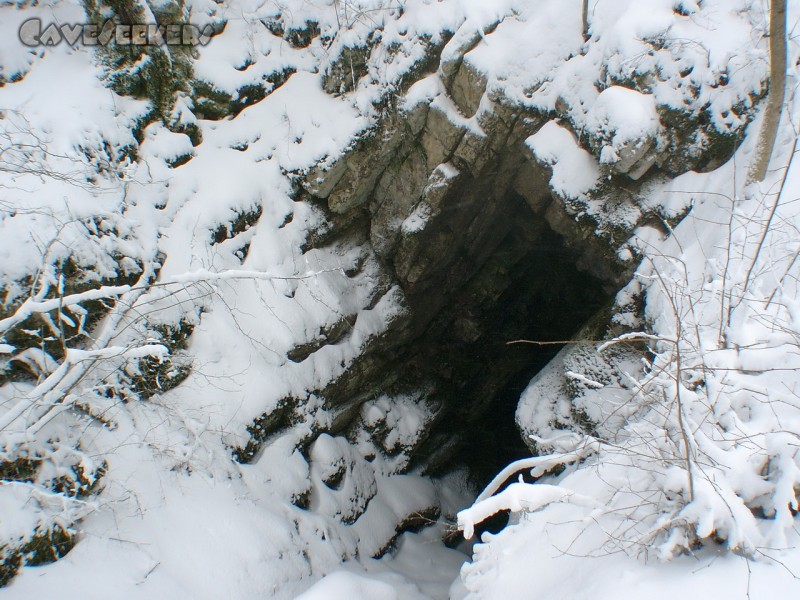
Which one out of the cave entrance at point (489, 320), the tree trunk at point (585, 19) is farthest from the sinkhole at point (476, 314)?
the tree trunk at point (585, 19)

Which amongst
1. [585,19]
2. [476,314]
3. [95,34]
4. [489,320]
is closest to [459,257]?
[476,314]

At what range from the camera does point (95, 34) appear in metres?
5.50

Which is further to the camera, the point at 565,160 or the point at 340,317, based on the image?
the point at 340,317

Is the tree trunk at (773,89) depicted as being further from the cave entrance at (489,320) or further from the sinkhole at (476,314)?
the cave entrance at (489,320)

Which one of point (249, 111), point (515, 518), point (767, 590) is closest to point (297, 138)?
point (249, 111)

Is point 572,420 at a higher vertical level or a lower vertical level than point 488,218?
lower

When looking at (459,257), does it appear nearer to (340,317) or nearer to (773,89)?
(340,317)

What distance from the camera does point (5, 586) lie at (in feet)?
12.2

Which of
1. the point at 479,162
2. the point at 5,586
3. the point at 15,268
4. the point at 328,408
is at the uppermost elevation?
the point at 15,268

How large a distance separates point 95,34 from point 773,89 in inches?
274

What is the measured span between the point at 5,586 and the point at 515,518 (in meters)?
4.46

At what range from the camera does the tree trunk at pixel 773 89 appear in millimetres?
3492

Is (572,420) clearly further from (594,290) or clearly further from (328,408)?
(328,408)

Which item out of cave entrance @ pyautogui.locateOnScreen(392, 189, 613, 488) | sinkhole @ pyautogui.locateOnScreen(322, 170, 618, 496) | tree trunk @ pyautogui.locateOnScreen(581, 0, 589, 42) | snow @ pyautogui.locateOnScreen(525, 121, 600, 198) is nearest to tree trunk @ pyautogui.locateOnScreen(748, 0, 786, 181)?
snow @ pyautogui.locateOnScreen(525, 121, 600, 198)
